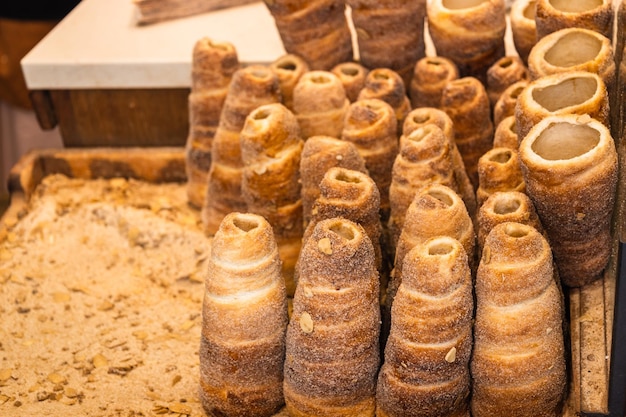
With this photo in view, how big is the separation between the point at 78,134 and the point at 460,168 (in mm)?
1233

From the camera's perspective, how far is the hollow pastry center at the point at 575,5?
1.64 metres

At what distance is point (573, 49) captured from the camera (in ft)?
5.07

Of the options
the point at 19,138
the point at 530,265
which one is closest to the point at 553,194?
the point at 530,265

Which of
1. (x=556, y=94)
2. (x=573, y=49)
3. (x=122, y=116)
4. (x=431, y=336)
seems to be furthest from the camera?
(x=122, y=116)

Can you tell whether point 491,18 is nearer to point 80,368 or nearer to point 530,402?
point 530,402

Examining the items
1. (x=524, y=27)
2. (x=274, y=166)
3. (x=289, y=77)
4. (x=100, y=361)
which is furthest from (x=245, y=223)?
(x=524, y=27)

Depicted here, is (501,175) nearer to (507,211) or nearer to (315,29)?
(507,211)

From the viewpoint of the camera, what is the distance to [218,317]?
1.33 metres

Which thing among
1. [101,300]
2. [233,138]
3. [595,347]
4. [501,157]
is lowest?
[101,300]

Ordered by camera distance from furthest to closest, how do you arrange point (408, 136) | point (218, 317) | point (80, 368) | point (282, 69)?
1. point (282, 69)
2. point (80, 368)
3. point (408, 136)
4. point (218, 317)

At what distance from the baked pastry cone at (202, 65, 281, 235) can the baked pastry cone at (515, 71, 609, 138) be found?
22.4 inches

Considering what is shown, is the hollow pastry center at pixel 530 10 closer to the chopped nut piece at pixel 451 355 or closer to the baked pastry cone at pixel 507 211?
the baked pastry cone at pixel 507 211

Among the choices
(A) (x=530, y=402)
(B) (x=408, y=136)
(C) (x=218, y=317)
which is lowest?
(A) (x=530, y=402)

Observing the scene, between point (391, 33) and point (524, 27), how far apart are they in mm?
288
